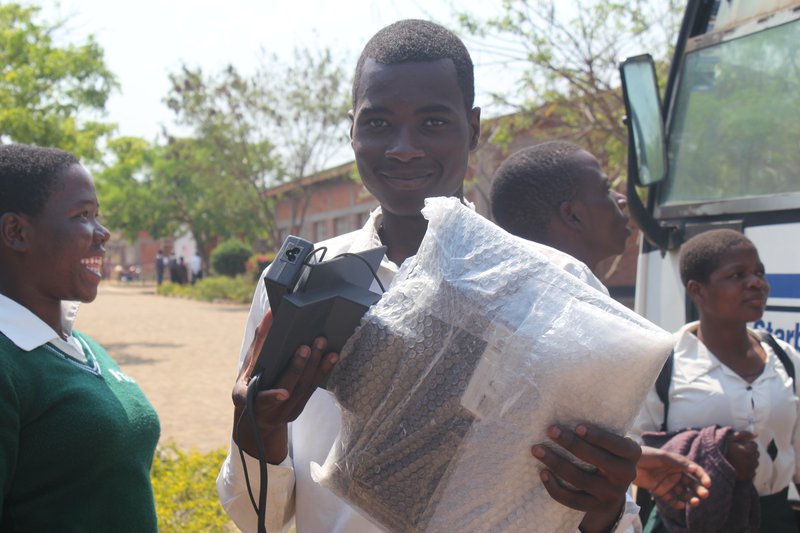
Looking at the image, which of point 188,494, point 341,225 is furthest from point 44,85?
point 341,225

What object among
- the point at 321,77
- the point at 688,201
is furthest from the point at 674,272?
the point at 321,77

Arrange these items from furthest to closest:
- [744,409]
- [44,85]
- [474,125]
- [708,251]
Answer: [44,85], [708,251], [744,409], [474,125]

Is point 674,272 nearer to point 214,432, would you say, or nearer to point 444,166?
point 444,166

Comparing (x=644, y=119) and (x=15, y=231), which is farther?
(x=644, y=119)

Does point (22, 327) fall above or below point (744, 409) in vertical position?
above

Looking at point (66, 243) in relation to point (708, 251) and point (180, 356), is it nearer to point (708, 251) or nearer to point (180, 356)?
point (708, 251)

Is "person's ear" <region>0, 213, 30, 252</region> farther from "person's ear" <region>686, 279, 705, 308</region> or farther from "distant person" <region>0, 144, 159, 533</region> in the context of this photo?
"person's ear" <region>686, 279, 705, 308</region>

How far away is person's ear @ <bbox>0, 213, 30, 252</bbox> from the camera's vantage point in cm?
206

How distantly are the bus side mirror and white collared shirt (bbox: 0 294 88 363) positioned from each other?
2547 mm

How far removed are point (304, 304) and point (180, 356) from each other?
11.7 m

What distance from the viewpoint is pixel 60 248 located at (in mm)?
2086

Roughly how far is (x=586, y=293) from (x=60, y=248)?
58.6 inches

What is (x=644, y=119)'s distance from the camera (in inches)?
145

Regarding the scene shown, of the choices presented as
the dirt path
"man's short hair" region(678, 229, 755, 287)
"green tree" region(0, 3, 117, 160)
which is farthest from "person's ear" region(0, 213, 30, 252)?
"green tree" region(0, 3, 117, 160)
